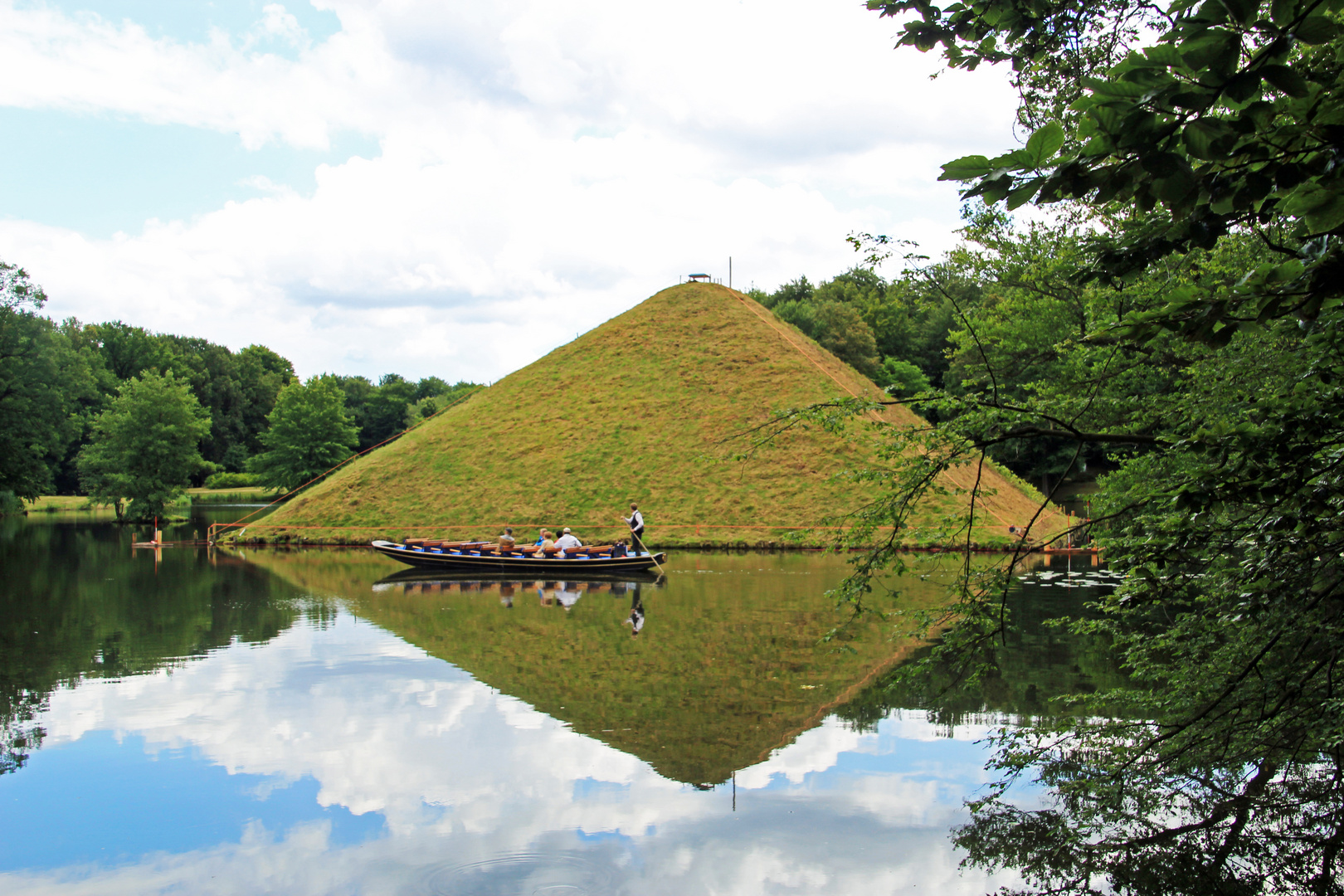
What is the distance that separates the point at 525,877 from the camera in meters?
6.60

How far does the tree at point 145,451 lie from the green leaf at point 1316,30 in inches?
2480

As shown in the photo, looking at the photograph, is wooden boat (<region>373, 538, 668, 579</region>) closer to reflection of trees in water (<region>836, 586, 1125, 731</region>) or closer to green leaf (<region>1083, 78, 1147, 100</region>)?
reflection of trees in water (<region>836, 586, 1125, 731</region>)

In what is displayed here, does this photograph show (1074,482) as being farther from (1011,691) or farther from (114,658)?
(114,658)

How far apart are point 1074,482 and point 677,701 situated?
164 feet

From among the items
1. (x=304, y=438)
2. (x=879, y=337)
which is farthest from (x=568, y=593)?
(x=879, y=337)

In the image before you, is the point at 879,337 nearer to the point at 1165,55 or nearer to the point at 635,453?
the point at 635,453

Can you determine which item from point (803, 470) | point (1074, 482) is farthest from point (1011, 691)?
point (1074, 482)

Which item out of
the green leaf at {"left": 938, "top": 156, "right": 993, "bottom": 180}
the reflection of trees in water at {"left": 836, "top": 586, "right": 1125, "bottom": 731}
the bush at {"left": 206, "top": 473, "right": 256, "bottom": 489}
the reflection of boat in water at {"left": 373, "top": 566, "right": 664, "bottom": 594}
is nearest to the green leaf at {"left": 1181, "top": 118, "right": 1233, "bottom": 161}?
the green leaf at {"left": 938, "top": 156, "right": 993, "bottom": 180}

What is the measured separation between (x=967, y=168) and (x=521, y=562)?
2447 centimetres

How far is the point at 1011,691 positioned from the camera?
1163 centimetres

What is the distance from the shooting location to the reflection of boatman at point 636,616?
16484 mm

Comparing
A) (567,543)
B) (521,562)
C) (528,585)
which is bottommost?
A: (528,585)

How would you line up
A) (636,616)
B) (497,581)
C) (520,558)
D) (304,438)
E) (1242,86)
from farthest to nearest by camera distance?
(304,438) → (520,558) → (497,581) → (636,616) → (1242,86)

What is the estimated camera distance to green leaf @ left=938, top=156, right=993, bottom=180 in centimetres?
267
